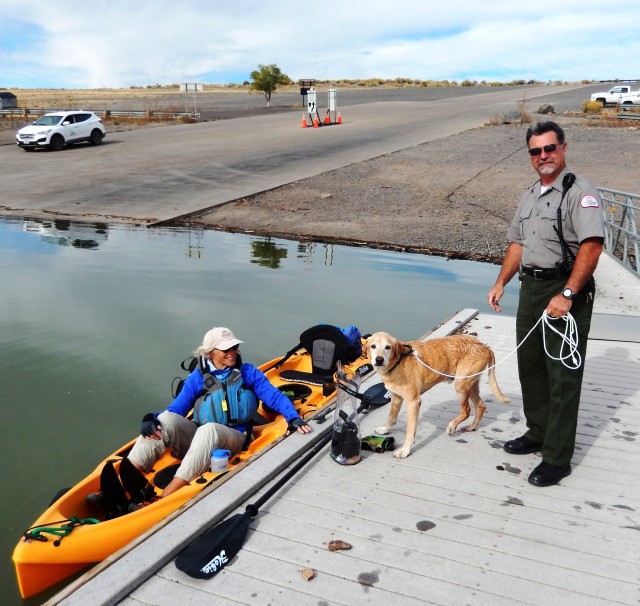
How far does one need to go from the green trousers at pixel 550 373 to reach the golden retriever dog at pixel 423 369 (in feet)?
1.70

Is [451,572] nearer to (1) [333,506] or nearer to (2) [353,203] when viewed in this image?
(1) [333,506]

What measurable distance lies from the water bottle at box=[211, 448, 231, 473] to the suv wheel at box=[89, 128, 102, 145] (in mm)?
31860

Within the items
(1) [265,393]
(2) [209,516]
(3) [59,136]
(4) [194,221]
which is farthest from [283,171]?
(2) [209,516]

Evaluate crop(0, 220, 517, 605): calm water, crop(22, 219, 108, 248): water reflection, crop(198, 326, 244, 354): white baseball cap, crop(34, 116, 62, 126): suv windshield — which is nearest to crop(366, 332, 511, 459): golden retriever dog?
crop(198, 326, 244, 354): white baseball cap

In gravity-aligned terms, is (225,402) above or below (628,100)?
below

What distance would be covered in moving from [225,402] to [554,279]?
2789 millimetres

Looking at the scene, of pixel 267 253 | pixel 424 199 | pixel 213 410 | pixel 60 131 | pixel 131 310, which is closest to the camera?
pixel 213 410

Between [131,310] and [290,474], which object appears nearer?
[290,474]

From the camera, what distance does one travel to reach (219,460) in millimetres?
4957

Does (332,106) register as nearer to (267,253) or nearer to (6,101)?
(267,253)

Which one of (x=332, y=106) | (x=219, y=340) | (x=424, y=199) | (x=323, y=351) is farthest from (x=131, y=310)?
(x=332, y=106)

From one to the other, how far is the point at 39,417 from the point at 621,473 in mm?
6134

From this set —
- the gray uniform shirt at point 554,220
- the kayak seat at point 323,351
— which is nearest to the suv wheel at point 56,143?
the kayak seat at point 323,351

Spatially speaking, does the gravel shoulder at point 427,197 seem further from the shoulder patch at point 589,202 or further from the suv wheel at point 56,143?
the suv wheel at point 56,143
